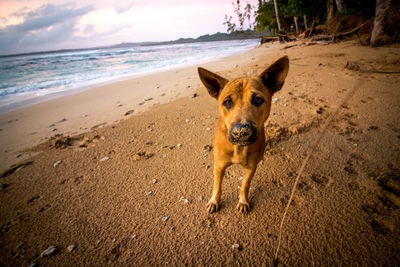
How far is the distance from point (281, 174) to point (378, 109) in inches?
129

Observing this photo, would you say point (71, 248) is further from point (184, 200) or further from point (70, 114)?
point (70, 114)

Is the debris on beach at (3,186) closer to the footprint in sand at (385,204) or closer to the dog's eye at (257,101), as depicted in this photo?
the dog's eye at (257,101)

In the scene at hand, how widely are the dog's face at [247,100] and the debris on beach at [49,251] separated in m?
2.50

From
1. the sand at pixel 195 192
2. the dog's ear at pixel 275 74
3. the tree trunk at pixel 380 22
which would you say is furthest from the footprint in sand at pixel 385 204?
the tree trunk at pixel 380 22

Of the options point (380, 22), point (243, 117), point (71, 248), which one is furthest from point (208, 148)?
point (380, 22)

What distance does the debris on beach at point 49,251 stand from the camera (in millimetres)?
2061

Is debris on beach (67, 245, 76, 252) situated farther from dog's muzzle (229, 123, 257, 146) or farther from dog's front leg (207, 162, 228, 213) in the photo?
dog's muzzle (229, 123, 257, 146)

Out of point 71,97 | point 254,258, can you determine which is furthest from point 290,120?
point 71,97

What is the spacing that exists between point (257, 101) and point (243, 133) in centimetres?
62

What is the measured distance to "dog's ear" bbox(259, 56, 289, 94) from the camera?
2.21 m

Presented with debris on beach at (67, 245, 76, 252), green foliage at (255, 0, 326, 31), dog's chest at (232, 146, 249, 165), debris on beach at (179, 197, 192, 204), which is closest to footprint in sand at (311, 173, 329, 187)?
dog's chest at (232, 146, 249, 165)

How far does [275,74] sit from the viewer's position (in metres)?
2.35

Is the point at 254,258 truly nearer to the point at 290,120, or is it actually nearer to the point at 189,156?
the point at 189,156

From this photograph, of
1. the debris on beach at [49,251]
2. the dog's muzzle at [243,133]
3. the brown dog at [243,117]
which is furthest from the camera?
the debris on beach at [49,251]
